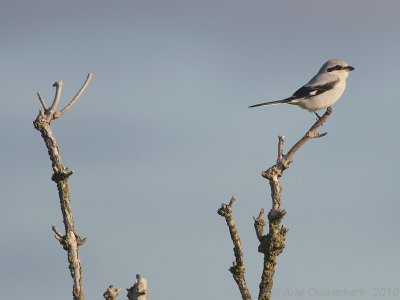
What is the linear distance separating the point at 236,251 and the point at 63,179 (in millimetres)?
2240

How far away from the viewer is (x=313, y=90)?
18.9m

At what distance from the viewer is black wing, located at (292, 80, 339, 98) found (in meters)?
18.8

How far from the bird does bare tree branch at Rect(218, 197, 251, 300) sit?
874 cm

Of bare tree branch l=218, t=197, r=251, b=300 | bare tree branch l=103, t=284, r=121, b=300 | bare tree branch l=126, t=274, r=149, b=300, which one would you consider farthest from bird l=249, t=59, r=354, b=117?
bare tree branch l=126, t=274, r=149, b=300

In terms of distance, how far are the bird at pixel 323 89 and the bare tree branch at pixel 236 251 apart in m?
8.74

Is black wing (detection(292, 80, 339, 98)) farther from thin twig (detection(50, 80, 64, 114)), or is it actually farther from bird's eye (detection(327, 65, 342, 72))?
thin twig (detection(50, 80, 64, 114))

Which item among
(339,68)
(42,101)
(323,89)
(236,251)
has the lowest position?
(236,251)

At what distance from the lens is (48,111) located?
8.60 metres

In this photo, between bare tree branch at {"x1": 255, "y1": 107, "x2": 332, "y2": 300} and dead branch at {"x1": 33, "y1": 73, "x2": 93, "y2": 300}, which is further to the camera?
bare tree branch at {"x1": 255, "y1": 107, "x2": 332, "y2": 300}

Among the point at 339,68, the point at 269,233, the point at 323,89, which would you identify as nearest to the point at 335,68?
the point at 339,68

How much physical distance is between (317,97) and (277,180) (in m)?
8.67

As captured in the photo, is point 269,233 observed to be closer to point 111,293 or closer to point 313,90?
point 111,293

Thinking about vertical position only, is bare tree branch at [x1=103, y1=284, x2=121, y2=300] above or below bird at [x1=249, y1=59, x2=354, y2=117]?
below

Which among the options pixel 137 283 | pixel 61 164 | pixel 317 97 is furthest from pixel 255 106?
pixel 137 283
